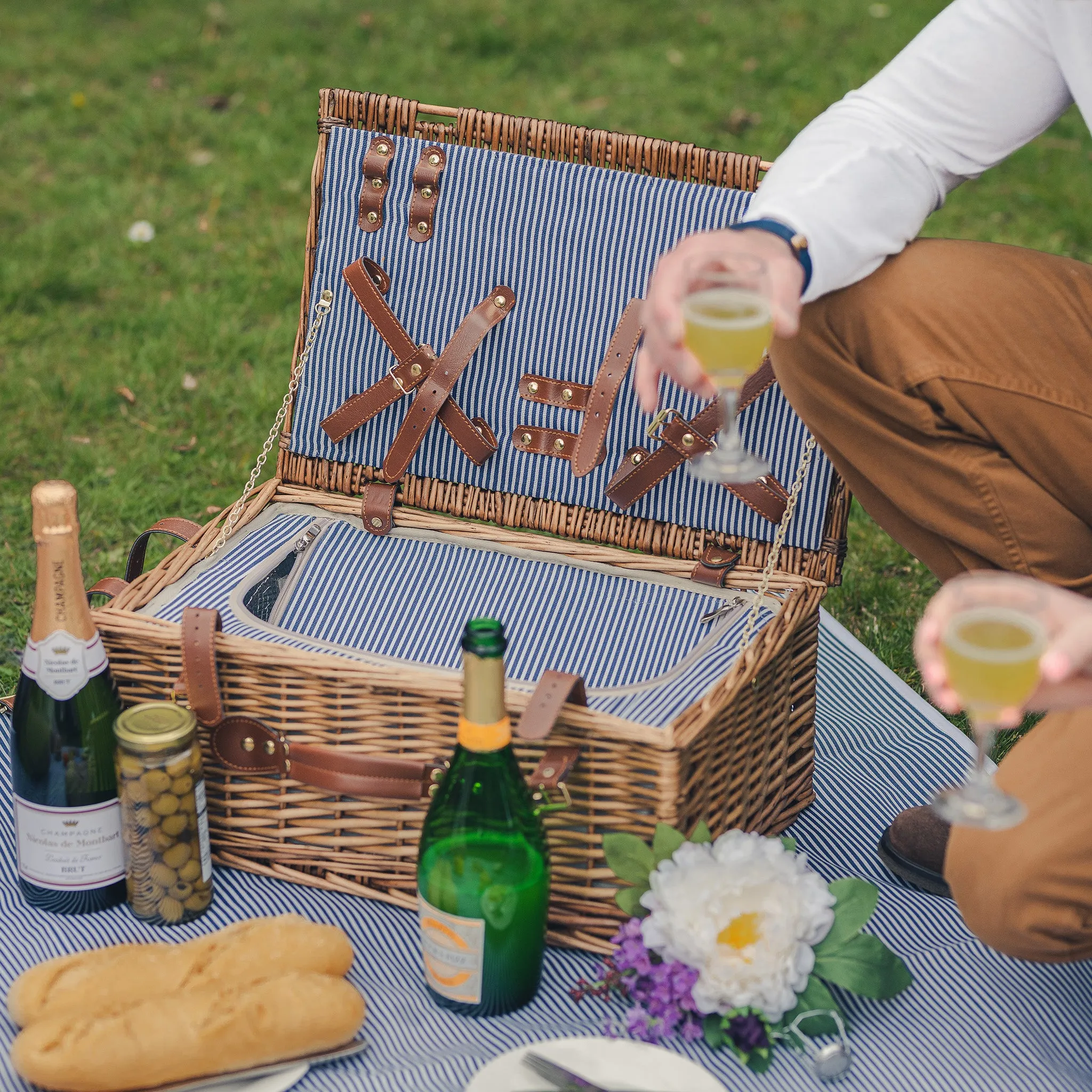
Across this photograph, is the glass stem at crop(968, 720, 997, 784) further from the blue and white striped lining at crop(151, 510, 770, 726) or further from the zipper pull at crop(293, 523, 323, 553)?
the zipper pull at crop(293, 523, 323, 553)

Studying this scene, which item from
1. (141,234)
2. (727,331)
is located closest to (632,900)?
(727,331)

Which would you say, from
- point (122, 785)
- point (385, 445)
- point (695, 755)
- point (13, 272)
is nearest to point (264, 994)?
point (122, 785)

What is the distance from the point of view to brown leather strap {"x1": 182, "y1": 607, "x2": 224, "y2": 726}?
69.8 inches

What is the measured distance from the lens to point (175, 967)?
1.60 m

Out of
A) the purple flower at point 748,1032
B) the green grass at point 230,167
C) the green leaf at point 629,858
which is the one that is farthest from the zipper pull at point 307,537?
the purple flower at point 748,1032

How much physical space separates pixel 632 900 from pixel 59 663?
73 centimetres

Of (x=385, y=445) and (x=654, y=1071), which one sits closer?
(x=654, y=1071)

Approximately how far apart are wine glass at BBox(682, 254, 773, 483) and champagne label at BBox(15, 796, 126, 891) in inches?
32.2

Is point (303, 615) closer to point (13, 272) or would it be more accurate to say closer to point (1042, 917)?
point (1042, 917)

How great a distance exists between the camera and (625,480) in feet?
7.01

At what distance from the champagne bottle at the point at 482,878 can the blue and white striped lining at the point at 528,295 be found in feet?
2.11

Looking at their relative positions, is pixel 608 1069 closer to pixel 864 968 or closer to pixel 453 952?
pixel 453 952

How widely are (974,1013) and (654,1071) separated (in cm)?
41

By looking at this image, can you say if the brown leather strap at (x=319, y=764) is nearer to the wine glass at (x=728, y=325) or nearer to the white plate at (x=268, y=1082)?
the white plate at (x=268, y=1082)
